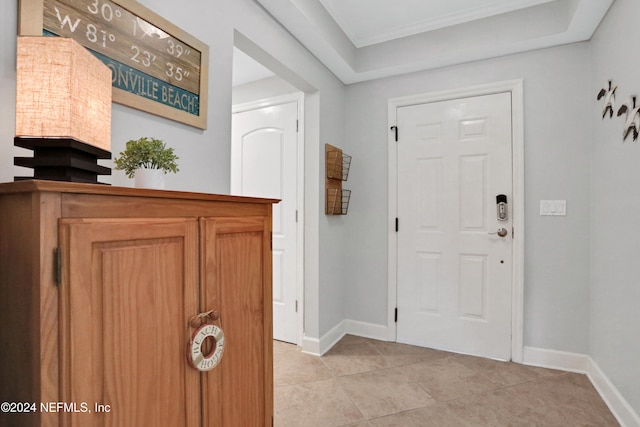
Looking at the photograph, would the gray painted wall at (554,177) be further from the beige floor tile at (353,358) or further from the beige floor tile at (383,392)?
the beige floor tile at (353,358)

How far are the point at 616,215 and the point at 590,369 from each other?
1142 millimetres

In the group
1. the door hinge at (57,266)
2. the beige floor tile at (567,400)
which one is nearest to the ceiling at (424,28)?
the door hinge at (57,266)

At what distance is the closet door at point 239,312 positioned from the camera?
36.6 inches

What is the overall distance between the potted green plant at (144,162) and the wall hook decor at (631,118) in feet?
7.25

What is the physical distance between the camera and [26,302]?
2.02 ft

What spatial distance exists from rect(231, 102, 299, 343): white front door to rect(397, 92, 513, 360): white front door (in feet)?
3.17

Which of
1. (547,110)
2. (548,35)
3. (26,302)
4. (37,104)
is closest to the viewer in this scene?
(26,302)

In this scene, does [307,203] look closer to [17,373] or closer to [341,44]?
[341,44]

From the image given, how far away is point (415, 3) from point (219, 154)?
1.84 metres

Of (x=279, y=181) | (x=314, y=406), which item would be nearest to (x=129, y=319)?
(x=314, y=406)

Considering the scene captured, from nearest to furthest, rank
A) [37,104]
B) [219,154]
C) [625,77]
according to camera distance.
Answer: [37,104] → [219,154] → [625,77]

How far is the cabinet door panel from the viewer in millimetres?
626

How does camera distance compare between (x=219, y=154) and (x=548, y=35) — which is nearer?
(x=219, y=154)

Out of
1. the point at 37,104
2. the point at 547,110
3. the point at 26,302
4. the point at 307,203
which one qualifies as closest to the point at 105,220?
the point at 26,302
